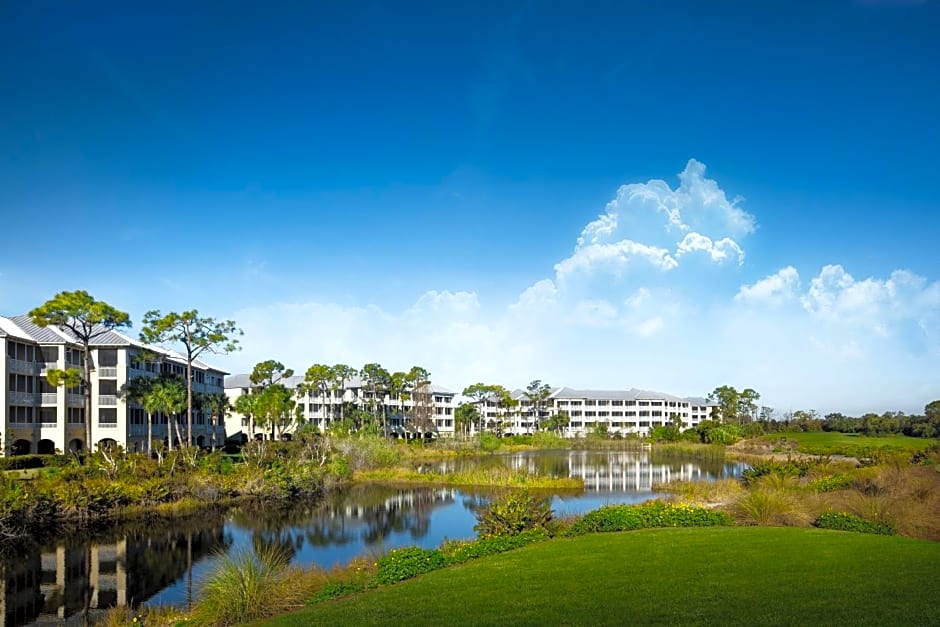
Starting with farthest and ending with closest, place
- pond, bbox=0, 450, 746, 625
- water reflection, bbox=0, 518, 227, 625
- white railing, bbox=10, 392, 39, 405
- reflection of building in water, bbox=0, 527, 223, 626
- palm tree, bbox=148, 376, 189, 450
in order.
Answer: palm tree, bbox=148, 376, 189, 450 < white railing, bbox=10, 392, 39, 405 < pond, bbox=0, 450, 746, 625 < water reflection, bbox=0, 518, 227, 625 < reflection of building in water, bbox=0, 527, 223, 626

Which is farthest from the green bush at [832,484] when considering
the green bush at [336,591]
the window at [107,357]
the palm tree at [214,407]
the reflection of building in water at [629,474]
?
the palm tree at [214,407]

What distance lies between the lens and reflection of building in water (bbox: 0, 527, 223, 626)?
18516 mm

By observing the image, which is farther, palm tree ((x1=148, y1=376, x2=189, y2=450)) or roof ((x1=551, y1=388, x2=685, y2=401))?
roof ((x1=551, y1=388, x2=685, y2=401))

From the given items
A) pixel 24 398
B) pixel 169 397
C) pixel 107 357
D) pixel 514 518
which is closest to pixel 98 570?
pixel 514 518

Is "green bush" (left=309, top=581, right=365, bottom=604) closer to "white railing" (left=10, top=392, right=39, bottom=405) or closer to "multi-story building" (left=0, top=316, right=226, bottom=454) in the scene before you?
"multi-story building" (left=0, top=316, right=226, bottom=454)

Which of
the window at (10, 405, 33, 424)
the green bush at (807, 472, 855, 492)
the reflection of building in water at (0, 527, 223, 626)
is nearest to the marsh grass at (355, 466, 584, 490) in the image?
the green bush at (807, 472, 855, 492)

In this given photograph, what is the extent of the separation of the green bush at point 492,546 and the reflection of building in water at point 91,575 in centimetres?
875

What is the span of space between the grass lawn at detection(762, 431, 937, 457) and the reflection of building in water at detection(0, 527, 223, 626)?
47925 mm

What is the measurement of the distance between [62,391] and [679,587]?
165 ft

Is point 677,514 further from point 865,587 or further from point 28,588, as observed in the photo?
point 28,588

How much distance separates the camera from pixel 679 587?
501 inches

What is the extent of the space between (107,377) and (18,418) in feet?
21.8

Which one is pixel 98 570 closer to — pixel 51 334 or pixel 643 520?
pixel 643 520

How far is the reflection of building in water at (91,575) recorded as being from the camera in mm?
18516
